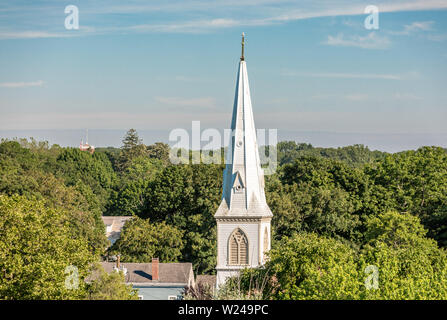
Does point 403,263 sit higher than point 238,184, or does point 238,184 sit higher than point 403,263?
point 238,184

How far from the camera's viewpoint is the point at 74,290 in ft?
114

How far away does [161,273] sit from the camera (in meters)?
57.2

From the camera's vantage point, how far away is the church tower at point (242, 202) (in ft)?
152

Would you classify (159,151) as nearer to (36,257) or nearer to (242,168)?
(242,168)

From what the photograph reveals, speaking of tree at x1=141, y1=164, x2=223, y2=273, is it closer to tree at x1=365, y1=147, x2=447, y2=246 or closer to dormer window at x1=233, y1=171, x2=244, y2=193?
dormer window at x1=233, y1=171, x2=244, y2=193

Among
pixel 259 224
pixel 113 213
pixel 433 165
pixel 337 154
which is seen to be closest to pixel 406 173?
pixel 433 165

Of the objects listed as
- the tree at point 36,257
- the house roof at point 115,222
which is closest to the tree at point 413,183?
the house roof at point 115,222

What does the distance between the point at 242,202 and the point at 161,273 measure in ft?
41.5

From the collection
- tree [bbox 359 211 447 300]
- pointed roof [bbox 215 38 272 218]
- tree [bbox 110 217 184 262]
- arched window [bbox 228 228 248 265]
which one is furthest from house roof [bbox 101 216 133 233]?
arched window [bbox 228 228 248 265]

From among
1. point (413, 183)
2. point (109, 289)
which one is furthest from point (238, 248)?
point (413, 183)

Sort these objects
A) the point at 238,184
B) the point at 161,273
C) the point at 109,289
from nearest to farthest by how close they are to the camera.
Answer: the point at 109,289 < the point at 238,184 < the point at 161,273

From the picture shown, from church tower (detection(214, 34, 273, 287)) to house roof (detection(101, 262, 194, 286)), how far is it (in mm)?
9621
